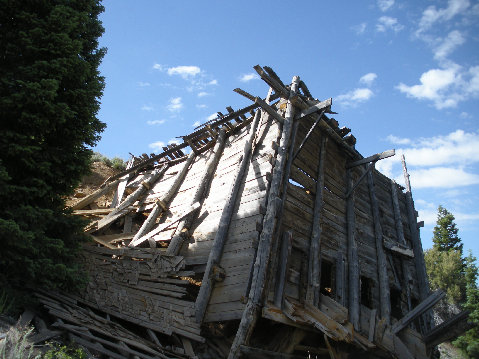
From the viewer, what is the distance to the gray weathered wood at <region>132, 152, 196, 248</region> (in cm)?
1041

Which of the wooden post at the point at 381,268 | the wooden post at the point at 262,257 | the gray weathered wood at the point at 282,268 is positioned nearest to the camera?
the wooden post at the point at 262,257

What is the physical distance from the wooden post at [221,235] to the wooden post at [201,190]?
1.28 meters

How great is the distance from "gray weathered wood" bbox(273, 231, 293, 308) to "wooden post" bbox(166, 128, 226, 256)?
2.86m

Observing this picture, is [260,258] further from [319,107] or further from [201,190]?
[319,107]

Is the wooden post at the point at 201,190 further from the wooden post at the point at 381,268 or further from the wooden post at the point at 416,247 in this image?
the wooden post at the point at 416,247

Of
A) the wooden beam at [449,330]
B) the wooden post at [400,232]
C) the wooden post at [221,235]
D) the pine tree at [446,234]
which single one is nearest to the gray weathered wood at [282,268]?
the wooden post at [221,235]

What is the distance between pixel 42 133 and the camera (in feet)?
20.2

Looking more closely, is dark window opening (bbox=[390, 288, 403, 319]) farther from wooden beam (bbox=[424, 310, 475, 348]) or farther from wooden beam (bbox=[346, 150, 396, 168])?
wooden beam (bbox=[346, 150, 396, 168])

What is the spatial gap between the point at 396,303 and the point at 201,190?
25.2 feet

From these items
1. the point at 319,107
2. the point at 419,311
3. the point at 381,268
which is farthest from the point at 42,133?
the point at 381,268

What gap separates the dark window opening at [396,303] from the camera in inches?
433

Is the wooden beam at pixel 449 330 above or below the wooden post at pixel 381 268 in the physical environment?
below

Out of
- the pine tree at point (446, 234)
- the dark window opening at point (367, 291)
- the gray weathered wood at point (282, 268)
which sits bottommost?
the gray weathered wood at point (282, 268)

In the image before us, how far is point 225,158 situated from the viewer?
1105 cm
